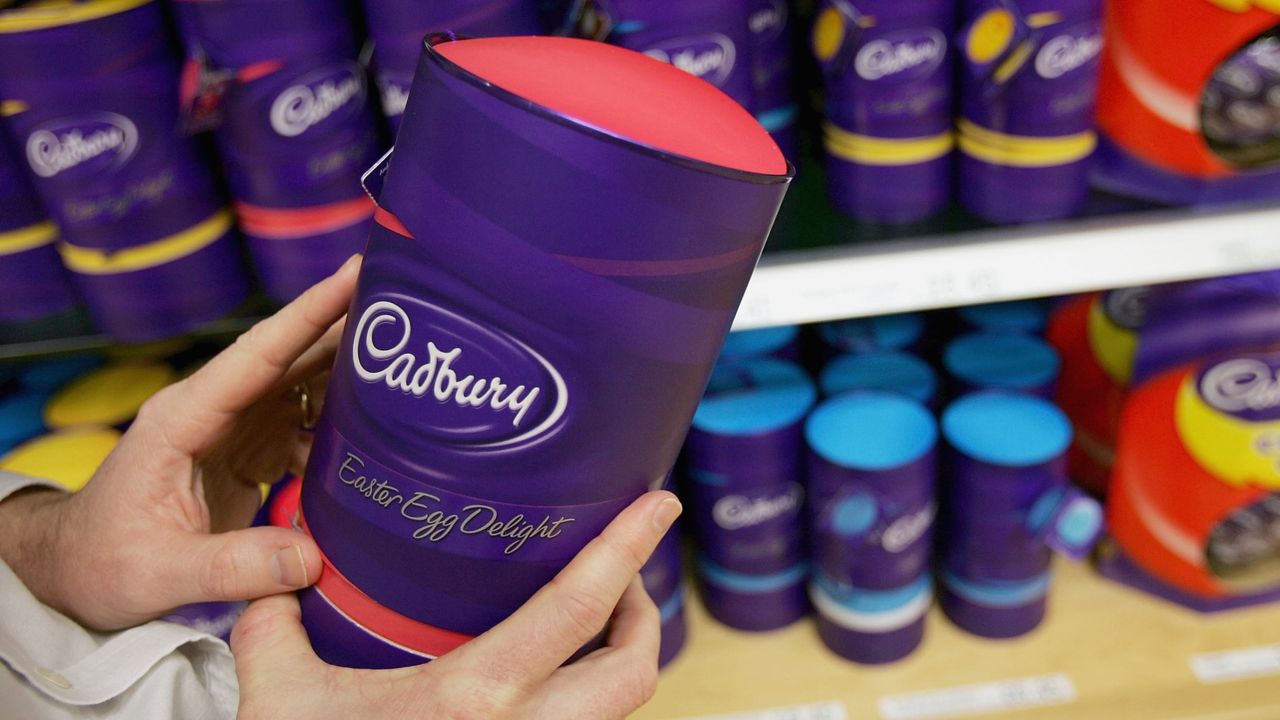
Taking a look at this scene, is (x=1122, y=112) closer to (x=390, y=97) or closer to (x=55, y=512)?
(x=390, y=97)

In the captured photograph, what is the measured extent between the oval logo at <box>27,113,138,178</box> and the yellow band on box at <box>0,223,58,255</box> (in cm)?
10

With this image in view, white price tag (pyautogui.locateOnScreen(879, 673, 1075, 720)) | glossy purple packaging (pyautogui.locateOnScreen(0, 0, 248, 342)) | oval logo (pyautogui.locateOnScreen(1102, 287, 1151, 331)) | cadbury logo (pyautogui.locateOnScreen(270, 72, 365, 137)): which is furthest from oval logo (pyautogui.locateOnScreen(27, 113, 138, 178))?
oval logo (pyautogui.locateOnScreen(1102, 287, 1151, 331))

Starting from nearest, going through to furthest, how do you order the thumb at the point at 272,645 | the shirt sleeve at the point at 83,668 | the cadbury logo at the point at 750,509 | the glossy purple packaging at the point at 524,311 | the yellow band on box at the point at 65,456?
the glossy purple packaging at the point at 524,311, the thumb at the point at 272,645, the shirt sleeve at the point at 83,668, the yellow band on box at the point at 65,456, the cadbury logo at the point at 750,509

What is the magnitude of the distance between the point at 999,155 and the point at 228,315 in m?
0.68

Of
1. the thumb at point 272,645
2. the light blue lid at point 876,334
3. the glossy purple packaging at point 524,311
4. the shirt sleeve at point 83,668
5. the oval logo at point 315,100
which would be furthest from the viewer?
the light blue lid at point 876,334

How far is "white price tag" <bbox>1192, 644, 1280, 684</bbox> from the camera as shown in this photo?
3.30 ft

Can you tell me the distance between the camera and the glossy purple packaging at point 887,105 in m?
0.79

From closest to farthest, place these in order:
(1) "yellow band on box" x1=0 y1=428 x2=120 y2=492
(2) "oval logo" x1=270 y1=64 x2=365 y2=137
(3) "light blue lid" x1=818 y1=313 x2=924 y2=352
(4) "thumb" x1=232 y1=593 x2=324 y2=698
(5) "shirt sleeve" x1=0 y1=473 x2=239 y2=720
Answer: (4) "thumb" x1=232 y1=593 x2=324 y2=698, (5) "shirt sleeve" x1=0 y1=473 x2=239 y2=720, (2) "oval logo" x1=270 y1=64 x2=365 y2=137, (1) "yellow band on box" x1=0 y1=428 x2=120 y2=492, (3) "light blue lid" x1=818 y1=313 x2=924 y2=352

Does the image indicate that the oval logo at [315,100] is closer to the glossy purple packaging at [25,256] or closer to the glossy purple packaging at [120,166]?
the glossy purple packaging at [120,166]

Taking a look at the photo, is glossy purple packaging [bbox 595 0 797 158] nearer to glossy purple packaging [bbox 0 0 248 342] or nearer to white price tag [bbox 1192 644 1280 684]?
glossy purple packaging [bbox 0 0 248 342]

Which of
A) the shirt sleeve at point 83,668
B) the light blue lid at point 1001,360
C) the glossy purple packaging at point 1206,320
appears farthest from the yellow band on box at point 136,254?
the glossy purple packaging at point 1206,320

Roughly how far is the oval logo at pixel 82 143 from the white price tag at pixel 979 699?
0.87 m

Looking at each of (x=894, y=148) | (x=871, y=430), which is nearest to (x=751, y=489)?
(x=871, y=430)

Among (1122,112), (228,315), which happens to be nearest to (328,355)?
(228,315)
